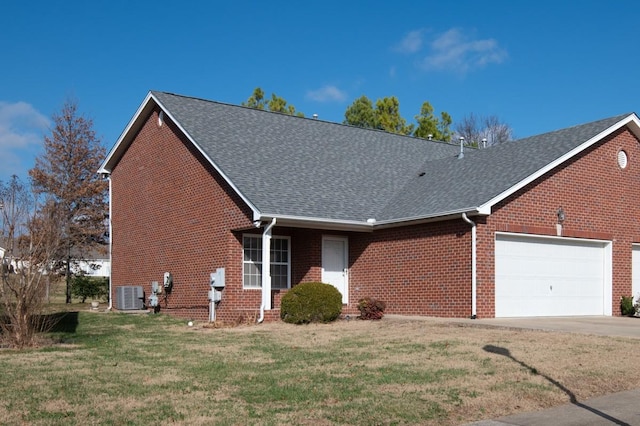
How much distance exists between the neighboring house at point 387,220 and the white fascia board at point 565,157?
5 centimetres

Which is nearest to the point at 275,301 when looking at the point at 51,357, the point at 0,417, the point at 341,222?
the point at 341,222

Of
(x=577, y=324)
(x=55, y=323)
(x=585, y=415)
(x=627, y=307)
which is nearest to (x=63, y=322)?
(x=55, y=323)

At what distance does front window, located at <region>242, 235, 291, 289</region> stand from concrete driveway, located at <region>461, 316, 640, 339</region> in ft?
20.5

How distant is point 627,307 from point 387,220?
24.4 feet

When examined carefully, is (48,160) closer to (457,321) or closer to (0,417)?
(457,321)

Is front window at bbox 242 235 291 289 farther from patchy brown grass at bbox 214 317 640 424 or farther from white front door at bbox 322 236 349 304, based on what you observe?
patchy brown grass at bbox 214 317 640 424

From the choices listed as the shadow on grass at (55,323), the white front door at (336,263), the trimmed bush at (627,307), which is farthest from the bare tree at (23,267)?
the trimmed bush at (627,307)

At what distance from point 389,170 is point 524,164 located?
5686mm

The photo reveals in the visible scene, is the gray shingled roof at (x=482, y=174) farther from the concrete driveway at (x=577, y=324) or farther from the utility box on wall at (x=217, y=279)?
the utility box on wall at (x=217, y=279)

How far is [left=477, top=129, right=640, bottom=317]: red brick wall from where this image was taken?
1759cm

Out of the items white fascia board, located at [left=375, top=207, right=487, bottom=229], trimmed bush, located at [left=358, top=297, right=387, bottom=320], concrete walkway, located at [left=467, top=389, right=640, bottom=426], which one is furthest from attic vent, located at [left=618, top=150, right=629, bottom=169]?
concrete walkway, located at [left=467, top=389, right=640, bottom=426]

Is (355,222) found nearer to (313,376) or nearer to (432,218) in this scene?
(432,218)

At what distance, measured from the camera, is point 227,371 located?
33.3 ft

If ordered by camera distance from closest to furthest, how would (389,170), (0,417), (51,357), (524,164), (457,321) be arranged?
1. (0,417)
2. (51,357)
3. (457,321)
4. (524,164)
5. (389,170)
